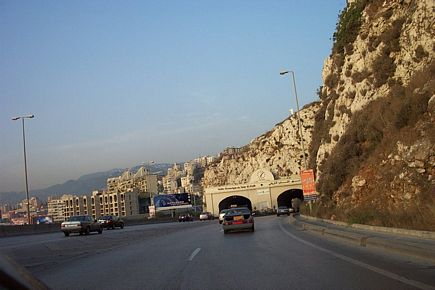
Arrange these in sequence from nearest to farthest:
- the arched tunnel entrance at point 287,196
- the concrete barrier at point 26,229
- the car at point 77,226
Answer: the car at point 77,226 → the concrete barrier at point 26,229 → the arched tunnel entrance at point 287,196

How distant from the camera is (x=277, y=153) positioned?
12662 centimetres

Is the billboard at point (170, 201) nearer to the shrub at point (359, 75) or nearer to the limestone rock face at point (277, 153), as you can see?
the limestone rock face at point (277, 153)

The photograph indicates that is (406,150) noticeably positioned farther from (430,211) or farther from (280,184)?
(280,184)

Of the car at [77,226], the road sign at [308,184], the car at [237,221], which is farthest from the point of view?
the car at [77,226]

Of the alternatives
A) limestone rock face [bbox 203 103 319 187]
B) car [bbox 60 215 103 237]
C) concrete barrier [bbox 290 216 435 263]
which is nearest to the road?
concrete barrier [bbox 290 216 435 263]

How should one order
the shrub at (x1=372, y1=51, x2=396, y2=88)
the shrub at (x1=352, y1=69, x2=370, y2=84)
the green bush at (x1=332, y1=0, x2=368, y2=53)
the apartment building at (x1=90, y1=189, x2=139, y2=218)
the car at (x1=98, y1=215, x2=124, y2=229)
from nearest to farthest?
the shrub at (x1=372, y1=51, x2=396, y2=88) → the shrub at (x1=352, y1=69, x2=370, y2=84) → the green bush at (x1=332, y1=0, x2=368, y2=53) → the car at (x1=98, y1=215, x2=124, y2=229) → the apartment building at (x1=90, y1=189, x2=139, y2=218)

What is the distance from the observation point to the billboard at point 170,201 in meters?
132

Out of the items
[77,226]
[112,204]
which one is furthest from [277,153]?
[77,226]

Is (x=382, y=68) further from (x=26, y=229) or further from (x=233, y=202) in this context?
(x=233, y=202)

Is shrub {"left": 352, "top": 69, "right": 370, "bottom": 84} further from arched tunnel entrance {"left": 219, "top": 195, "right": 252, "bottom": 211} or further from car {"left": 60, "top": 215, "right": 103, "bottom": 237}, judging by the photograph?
arched tunnel entrance {"left": 219, "top": 195, "right": 252, "bottom": 211}

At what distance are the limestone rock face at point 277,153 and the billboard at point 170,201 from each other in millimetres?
18350

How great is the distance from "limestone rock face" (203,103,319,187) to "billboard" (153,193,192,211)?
722 inches

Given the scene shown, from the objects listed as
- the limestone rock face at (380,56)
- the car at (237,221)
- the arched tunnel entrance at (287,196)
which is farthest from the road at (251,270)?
the arched tunnel entrance at (287,196)

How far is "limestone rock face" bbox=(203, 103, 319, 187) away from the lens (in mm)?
111250
